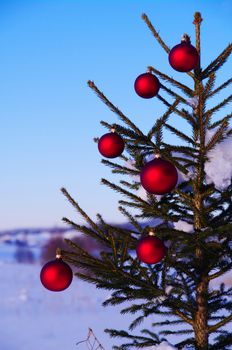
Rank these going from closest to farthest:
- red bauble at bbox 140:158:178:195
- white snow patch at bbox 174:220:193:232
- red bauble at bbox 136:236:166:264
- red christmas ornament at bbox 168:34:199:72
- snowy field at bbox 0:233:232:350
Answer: red bauble at bbox 140:158:178:195 < red bauble at bbox 136:236:166:264 < red christmas ornament at bbox 168:34:199:72 < white snow patch at bbox 174:220:193:232 < snowy field at bbox 0:233:232:350

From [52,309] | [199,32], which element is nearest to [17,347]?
[52,309]

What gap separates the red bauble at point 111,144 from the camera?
328cm

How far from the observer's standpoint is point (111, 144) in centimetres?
328

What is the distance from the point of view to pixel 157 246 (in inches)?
107

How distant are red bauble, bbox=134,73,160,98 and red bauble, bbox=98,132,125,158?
15.8 inches

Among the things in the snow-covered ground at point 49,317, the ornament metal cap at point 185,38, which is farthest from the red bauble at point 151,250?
the snow-covered ground at point 49,317

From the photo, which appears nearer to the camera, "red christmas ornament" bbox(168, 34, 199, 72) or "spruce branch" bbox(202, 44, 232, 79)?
"red christmas ornament" bbox(168, 34, 199, 72)

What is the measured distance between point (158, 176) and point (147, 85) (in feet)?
3.46

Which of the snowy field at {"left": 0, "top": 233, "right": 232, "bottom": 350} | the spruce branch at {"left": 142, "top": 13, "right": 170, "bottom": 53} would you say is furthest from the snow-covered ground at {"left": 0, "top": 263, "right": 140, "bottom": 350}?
the spruce branch at {"left": 142, "top": 13, "right": 170, "bottom": 53}

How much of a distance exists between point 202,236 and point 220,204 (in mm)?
710

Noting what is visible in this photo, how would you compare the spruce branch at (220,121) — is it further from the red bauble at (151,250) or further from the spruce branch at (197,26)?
the red bauble at (151,250)

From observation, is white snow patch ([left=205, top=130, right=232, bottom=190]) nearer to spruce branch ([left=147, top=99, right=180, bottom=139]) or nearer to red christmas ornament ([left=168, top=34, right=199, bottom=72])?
spruce branch ([left=147, top=99, right=180, bottom=139])

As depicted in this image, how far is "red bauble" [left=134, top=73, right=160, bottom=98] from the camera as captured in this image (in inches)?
132

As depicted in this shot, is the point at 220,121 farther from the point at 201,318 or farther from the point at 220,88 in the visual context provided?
the point at 201,318
